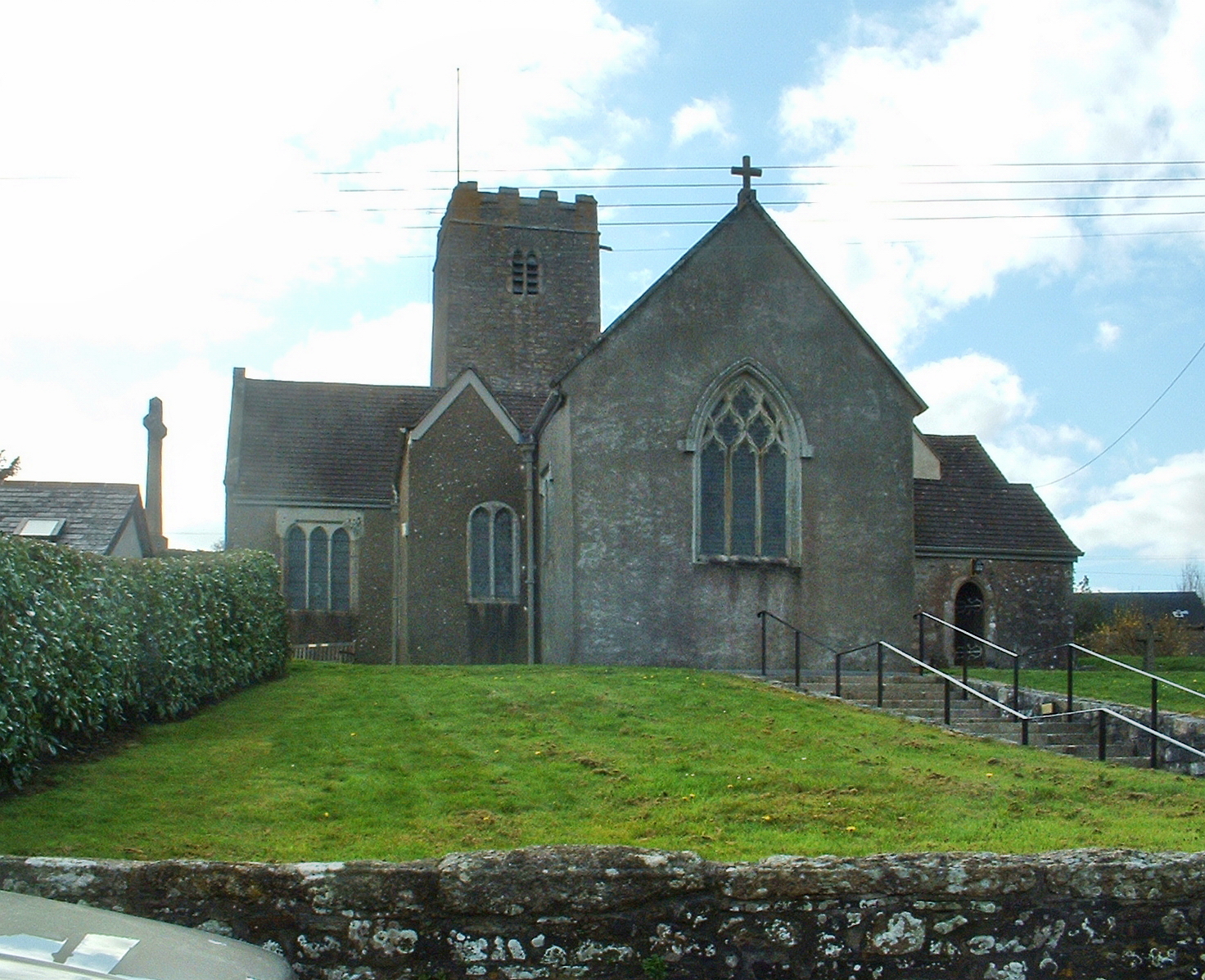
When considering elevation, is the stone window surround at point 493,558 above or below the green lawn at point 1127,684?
above

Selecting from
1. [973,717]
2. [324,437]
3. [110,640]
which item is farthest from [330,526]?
[110,640]

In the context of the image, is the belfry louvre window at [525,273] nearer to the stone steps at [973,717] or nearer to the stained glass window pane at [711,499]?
the stained glass window pane at [711,499]

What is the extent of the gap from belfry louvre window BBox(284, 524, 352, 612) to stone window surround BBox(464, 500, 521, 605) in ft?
13.6

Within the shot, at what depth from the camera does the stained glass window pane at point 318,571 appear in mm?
30891

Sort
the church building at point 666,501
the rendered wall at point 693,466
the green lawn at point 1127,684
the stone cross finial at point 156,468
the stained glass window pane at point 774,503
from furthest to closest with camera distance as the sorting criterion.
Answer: the stone cross finial at point 156,468 < the stained glass window pane at point 774,503 < the church building at point 666,501 < the rendered wall at point 693,466 < the green lawn at point 1127,684

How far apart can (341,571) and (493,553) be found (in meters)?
4.80

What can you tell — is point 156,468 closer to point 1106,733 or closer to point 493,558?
point 493,558

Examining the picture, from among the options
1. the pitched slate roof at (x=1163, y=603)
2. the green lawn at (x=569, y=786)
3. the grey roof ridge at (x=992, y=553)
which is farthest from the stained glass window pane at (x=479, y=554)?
the pitched slate roof at (x=1163, y=603)

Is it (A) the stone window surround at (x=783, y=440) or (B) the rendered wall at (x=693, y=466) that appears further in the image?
(A) the stone window surround at (x=783, y=440)

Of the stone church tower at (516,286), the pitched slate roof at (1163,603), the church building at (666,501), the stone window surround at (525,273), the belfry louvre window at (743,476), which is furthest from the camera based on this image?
the pitched slate roof at (1163,603)

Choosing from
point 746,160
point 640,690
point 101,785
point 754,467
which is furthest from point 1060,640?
point 101,785

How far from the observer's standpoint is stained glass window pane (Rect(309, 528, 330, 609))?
30.9 m

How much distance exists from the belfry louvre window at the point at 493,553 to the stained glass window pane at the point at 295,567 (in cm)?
507

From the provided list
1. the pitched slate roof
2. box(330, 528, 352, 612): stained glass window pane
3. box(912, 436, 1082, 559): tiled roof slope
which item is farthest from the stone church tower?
the pitched slate roof
